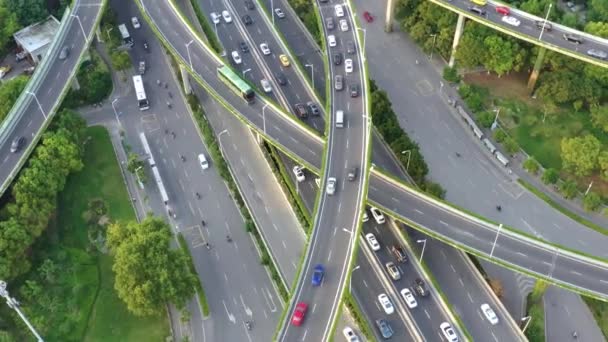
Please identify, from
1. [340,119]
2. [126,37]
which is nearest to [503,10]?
[340,119]

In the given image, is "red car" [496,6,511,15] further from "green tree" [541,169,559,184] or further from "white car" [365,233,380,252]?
"white car" [365,233,380,252]

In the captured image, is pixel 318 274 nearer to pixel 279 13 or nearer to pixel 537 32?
pixel 537 32

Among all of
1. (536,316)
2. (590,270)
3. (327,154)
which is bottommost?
(536,316)

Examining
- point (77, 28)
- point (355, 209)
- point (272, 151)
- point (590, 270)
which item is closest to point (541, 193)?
point (590, 270)

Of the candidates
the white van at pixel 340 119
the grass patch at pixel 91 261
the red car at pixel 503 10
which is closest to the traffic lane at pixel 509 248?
the white van at pixel 340 119

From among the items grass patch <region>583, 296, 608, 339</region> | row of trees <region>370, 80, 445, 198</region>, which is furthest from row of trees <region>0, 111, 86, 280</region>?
grass patch <region>583, 296, 608, 339</region>

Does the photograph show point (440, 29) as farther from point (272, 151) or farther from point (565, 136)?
point (272, 151)
